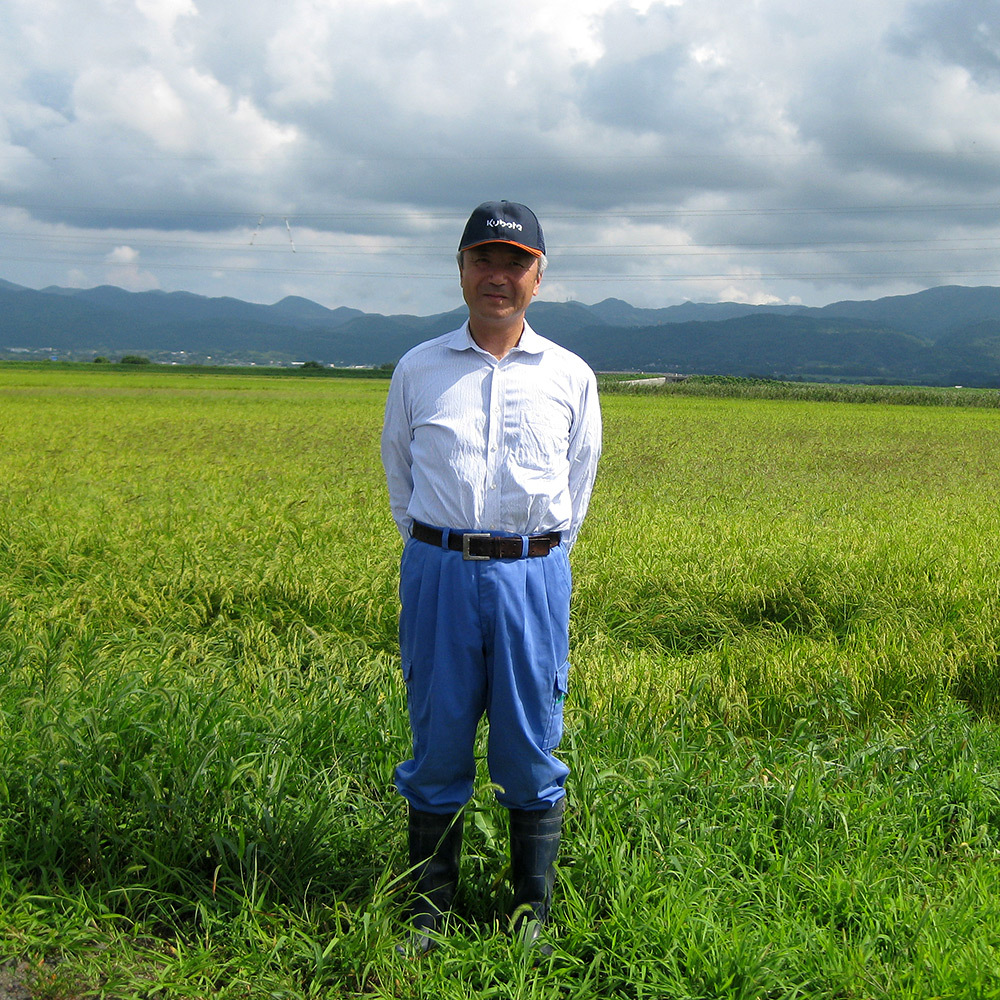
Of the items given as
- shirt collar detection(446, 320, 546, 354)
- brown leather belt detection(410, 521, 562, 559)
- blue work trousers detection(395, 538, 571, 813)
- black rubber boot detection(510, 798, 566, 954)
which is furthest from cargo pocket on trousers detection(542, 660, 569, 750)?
shirt collar detection(446, 320, 546, 354)

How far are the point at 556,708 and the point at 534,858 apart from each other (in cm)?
48

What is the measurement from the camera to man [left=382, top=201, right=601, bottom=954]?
2469mm

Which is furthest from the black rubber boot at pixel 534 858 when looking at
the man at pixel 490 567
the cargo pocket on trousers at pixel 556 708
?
the cargo pocket on trousers at pixel 556 708

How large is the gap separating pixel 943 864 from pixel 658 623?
2990mm

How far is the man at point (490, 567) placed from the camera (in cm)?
247

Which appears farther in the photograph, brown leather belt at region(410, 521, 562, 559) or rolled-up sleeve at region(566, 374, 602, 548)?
rolled-up sleeve at region(566, 374, 602, 548)

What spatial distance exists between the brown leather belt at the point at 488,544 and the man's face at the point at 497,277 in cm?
67

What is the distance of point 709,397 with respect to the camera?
Answer: 47375 mm

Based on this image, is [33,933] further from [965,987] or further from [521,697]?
[965,987]

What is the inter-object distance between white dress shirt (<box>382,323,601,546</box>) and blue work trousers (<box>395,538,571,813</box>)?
0.45 ft

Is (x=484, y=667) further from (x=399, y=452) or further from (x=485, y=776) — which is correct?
(x=485, y=776)

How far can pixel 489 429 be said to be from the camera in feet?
8.29

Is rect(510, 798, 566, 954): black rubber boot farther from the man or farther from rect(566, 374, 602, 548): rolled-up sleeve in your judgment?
rect(566, 374, 602, 548): rolled-up sleeve

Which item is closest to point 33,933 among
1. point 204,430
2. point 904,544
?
point 904,544
